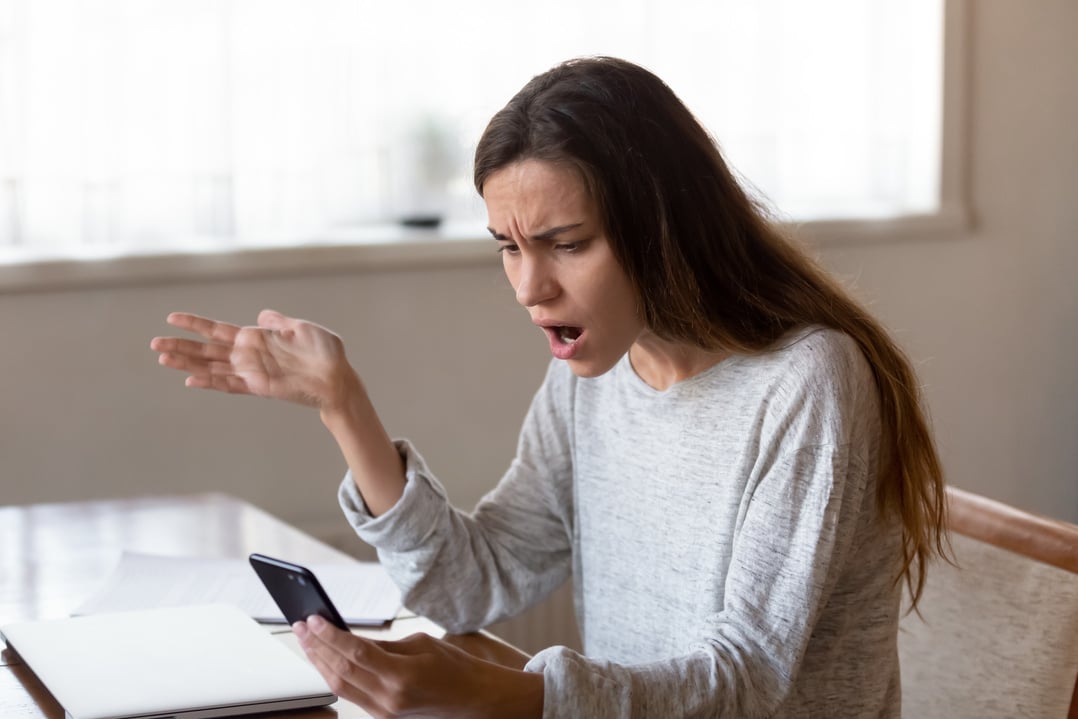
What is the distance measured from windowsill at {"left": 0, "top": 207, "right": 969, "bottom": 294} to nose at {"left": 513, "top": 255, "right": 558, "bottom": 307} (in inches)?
46.0

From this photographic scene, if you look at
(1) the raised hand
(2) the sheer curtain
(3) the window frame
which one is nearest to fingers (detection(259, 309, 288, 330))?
(1) the raised hand

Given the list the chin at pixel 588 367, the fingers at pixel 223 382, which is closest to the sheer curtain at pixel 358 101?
the fingers at pixel 223 382

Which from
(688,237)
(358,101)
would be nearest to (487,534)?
(688,237)

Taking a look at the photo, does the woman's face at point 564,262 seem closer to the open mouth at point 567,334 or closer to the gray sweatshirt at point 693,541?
the open mouth at point 567,334

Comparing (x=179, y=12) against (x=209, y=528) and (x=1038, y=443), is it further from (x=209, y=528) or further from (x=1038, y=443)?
(x=1038, y=443)

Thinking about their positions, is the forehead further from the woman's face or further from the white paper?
the white paper

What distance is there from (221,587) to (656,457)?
1.58 ft

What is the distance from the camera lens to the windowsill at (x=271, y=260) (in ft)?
7.52

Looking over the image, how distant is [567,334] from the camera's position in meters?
1.21

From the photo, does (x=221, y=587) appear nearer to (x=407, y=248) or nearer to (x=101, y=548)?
(x=101, y=548)

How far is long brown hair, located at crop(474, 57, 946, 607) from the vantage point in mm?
1138

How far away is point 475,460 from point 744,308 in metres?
Result: 1.53

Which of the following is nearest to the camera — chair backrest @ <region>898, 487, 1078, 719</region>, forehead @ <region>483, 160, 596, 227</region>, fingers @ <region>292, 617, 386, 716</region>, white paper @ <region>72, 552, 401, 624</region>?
fingers @ <region>292, 617, 386, 716</region>

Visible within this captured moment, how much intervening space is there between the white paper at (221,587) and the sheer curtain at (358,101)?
3.24 ft
